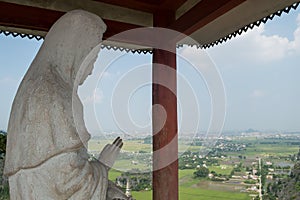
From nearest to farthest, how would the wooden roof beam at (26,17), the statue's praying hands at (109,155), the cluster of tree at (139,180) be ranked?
1. the statue's praying hands at (109,155)
2. the wooden roof beam at (26,17)
3. the cluster of tree at (139,180)

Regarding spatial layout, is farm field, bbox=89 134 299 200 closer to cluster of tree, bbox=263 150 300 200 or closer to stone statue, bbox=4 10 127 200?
cluster of tree, bbox=263 150 300 200

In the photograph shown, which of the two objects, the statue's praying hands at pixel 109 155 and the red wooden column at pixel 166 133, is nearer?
the statue's praying hands at pixel 109 155

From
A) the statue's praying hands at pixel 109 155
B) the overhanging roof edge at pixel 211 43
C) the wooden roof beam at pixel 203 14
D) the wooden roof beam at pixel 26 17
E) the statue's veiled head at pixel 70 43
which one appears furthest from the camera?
the wooden roof beam at pixel 26 17

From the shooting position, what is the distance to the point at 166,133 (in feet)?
9.43

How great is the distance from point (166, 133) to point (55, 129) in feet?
6.28

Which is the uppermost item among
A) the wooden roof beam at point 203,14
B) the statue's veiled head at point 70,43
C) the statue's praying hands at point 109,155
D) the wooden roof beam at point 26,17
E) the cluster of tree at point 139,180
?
the wooden roof beam at point 26,17

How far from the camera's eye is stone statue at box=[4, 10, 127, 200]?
1.03 meters

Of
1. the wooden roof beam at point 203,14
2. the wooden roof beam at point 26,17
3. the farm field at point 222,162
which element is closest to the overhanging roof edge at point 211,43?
the wooden roof beam at point 26,17

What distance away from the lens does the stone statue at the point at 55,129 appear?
1026mm

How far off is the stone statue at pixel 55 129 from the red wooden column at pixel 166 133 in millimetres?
1695

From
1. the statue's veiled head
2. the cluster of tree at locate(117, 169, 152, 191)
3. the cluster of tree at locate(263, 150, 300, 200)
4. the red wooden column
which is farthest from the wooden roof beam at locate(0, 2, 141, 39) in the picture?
the cluster of tree at locate(263, 150, 300, 200)

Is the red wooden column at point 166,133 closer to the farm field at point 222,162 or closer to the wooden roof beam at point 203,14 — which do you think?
the farm field at point 222,162

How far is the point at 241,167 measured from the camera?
272 centimetres

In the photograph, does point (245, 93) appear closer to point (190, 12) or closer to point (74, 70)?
point (190, 12)
